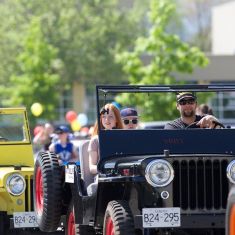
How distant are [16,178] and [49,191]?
6.14ft

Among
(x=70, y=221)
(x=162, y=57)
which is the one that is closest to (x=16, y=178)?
(x=70, y=221)

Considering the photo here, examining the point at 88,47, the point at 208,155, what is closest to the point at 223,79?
the point at 88,47

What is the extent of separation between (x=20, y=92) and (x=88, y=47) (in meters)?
9.32

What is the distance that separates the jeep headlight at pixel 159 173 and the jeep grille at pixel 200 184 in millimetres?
124

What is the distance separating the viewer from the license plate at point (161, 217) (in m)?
8.57

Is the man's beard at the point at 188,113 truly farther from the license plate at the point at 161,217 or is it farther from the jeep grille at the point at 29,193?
the jeep grille at the point at 29,193

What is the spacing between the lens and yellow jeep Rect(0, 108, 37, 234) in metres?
11.6

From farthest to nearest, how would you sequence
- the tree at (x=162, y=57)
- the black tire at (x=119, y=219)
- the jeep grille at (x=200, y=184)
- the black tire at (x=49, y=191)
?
the tree at (x=162, y=57), the black tire at (x=49, y=191), the jeep grille at (x=200, y=184), the black tire at (x=119, y=219)

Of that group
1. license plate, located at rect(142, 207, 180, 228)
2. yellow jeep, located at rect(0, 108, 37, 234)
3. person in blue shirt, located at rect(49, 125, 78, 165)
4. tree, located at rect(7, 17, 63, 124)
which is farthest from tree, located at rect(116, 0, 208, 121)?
license plate, located at rect(142, 207, 180, 228)

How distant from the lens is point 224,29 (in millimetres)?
68688

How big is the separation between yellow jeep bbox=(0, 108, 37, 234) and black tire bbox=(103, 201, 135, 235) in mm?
2654

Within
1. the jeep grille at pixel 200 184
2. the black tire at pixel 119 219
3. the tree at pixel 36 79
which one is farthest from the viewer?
the tree at pixel 36 79

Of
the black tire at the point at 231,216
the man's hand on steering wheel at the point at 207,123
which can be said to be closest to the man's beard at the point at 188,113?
the man's hand on steering wheel at the point at 207,123

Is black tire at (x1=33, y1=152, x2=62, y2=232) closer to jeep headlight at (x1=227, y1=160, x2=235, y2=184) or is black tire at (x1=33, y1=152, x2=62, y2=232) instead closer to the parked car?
the parked car
